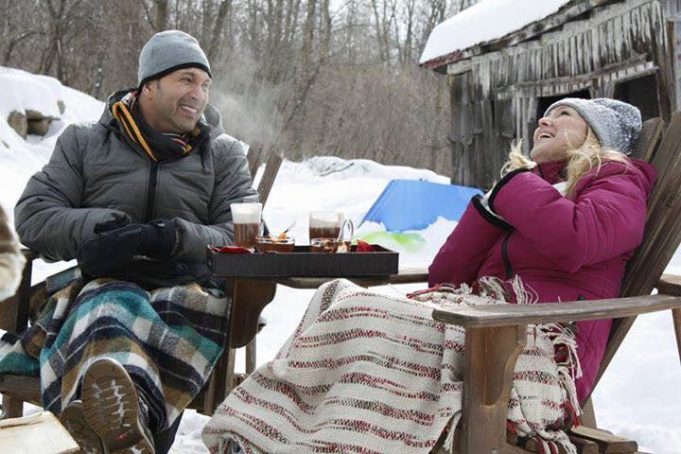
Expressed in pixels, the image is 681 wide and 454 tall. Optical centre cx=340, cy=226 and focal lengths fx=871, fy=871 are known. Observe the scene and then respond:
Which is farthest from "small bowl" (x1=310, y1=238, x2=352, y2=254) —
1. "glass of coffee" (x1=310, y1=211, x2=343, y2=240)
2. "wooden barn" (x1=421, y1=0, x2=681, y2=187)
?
"wooden barn" (x1=421, y1=0, x2=681, y2=187)

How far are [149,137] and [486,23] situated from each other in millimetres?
8512

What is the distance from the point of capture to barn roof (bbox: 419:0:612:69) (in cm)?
907

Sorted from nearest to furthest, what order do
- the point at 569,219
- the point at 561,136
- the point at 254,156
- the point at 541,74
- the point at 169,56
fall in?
the point at 569,219 → the point at 561,136 → the point at 169,56 → the point at 254,156 → the point at 541,74

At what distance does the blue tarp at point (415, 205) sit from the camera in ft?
29.8

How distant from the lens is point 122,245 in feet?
8.86

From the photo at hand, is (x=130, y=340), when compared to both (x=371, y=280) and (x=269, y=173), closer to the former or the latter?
(x=371, y=280)

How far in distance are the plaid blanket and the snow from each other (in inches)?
29.2

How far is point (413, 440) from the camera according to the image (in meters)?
2.01

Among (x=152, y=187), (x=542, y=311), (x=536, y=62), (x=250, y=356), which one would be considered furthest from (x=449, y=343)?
(x=536, y=62)

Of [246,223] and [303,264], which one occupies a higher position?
[246,223]

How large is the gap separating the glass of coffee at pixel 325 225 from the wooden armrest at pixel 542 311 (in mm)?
838

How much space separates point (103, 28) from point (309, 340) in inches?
757

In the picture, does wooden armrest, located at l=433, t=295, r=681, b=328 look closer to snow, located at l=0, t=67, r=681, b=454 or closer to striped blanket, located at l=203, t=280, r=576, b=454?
striped blanket, located at l=203, t=280, r=576, b=454

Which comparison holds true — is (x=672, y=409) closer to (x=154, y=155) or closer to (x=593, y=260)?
(x=593, y=260)
